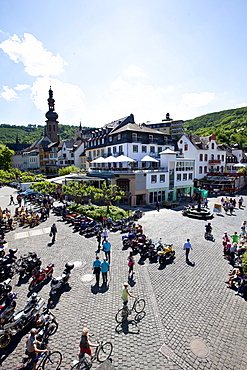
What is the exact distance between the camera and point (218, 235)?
18.1 metres

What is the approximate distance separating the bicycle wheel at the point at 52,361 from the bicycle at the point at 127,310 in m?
2.40

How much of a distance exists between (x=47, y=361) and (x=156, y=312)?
14.0ft

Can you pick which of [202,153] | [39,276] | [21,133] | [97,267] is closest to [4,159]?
[202,153]

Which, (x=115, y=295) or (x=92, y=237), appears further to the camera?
(x=92, y=237)

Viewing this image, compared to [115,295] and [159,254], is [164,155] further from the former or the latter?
[115,295]

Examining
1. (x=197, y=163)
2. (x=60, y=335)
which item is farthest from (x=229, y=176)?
(x=60, y=335)

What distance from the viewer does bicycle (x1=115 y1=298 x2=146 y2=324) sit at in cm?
809

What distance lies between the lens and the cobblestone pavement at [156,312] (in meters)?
6.59

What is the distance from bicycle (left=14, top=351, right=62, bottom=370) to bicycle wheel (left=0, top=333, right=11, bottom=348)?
3.03 ft

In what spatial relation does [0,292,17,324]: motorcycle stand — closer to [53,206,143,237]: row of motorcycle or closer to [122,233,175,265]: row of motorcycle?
[122,233,175,265]: row of motorcycle

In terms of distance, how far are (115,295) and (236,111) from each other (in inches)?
8745

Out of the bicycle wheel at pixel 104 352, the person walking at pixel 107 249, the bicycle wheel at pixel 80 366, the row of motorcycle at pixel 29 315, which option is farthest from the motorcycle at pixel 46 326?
the person walking at pixel 107 249

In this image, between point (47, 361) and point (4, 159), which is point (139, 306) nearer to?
point (47, 361)

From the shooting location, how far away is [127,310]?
824cm
